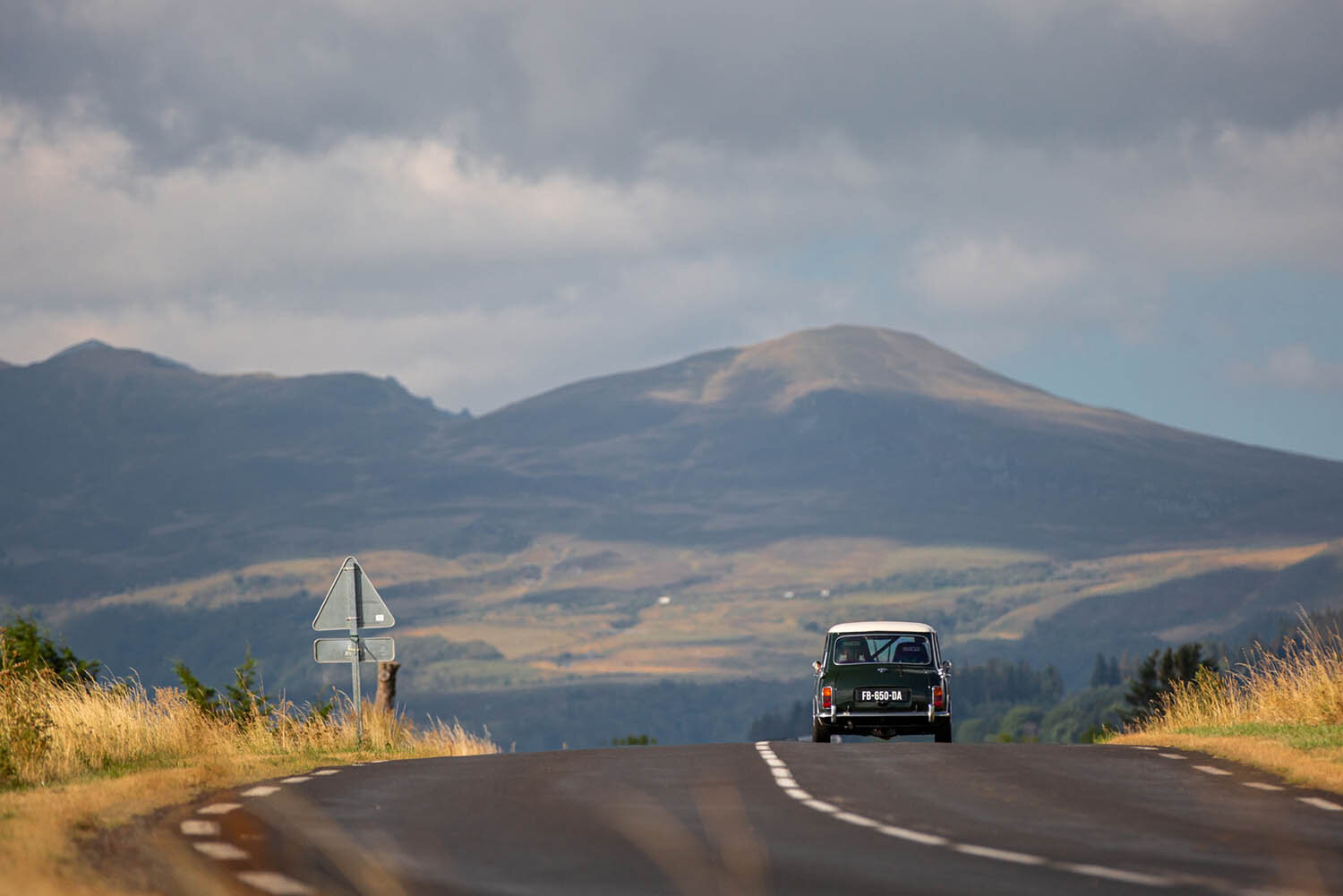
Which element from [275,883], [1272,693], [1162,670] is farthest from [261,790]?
[1162,670]

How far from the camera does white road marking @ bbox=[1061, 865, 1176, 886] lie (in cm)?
970

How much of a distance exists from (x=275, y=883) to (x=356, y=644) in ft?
48.1

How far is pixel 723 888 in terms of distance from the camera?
9562 millimetres

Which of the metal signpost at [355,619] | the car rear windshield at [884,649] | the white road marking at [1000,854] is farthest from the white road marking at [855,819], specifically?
the car rear windshield at [884,649]

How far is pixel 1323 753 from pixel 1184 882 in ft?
25.0

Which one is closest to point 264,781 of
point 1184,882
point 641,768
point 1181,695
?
point 641,768

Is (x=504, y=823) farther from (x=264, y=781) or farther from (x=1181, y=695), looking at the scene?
(x=1181, y=695)

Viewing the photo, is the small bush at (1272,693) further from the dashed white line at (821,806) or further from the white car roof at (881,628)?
the dashed white line at (821,806)

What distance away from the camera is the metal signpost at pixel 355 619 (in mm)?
23531

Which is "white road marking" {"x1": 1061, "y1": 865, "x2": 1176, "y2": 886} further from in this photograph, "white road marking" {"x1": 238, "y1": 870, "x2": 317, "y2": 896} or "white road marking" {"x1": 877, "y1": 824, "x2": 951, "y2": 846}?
"white road marking" {"x1": 238, "y1": 870, "x2": 317, "y2": 896}

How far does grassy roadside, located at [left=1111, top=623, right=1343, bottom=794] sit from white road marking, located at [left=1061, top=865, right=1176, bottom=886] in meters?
4.78

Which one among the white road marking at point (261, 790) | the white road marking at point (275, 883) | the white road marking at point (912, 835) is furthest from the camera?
the white road marking at point (261, 790)

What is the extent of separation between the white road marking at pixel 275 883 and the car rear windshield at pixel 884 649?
16.8 meters

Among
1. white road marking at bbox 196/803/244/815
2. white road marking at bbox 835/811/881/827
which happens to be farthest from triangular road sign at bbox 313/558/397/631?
white road marking at bbox 835/811/881/827
